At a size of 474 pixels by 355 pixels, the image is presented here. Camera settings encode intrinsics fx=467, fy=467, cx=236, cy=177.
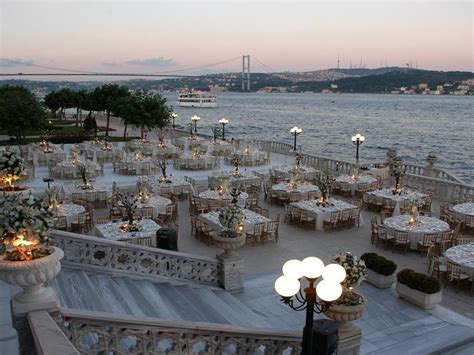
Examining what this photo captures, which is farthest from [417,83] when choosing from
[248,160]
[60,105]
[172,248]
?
[172,248]

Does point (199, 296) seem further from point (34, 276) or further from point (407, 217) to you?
point (407, 217)

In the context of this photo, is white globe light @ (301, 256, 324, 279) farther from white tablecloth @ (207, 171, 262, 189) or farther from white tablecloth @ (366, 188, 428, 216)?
white tablecloth @ (207, 171, 262, 189)

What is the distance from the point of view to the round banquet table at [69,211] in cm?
1453

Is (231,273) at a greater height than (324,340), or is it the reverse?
(324,340)

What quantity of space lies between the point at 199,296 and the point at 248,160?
17302 mm

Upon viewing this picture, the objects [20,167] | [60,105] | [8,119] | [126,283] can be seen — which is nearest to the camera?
[126,283]

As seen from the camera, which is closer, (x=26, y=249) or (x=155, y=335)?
(x=26, y=249)

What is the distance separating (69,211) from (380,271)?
9677mm

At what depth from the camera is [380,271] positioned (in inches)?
416

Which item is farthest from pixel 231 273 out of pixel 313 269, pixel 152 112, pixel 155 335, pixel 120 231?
pixel 152 112

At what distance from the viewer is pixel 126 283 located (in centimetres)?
938

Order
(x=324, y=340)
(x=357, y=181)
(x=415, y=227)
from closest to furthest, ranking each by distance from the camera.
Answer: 1. (x=324, y=340)
2. (x=415, y=227)
3. (x=357, y=181)

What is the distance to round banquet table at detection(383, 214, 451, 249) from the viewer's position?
1326 cm

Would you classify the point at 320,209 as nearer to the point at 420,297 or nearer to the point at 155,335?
the point at 420,297
